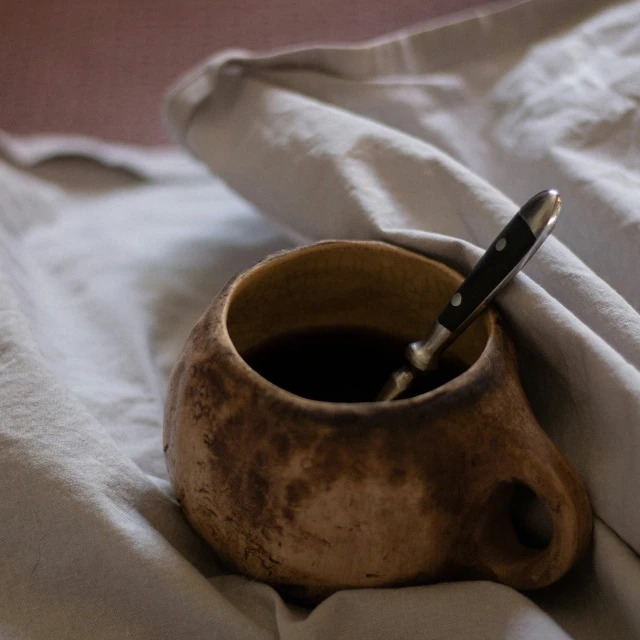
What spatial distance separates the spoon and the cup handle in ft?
0.23

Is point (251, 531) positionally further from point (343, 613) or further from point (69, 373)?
point (69, 373)

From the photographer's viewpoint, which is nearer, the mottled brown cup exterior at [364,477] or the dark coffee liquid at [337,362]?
the mottled brown cup exterior at [364,477]

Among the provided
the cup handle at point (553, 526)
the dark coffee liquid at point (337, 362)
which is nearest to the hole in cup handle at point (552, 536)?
the cup handle at point (553, 526)

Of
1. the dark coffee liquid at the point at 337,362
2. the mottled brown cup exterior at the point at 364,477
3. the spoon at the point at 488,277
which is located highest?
the spoon at the point at 488,277

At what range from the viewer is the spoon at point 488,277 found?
1.14ft

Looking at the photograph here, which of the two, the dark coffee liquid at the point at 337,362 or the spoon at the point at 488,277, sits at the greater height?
the spoon at the point at 488,277

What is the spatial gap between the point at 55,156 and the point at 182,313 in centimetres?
26

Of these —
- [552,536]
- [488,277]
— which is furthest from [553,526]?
[488,277]

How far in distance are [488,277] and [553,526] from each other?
113 millimetres

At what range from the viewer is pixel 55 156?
723 millimetres

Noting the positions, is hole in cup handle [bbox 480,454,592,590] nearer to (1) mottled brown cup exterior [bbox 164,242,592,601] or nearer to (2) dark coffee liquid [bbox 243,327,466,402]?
(1) mottled brown cup exterior [bbox 164,242,592,601]

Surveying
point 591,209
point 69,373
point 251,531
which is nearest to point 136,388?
point 69,373

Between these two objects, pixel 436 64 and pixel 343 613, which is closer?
pixel 343 613

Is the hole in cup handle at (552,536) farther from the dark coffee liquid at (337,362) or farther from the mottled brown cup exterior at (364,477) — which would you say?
the dark coffee liquid at (337,362)
